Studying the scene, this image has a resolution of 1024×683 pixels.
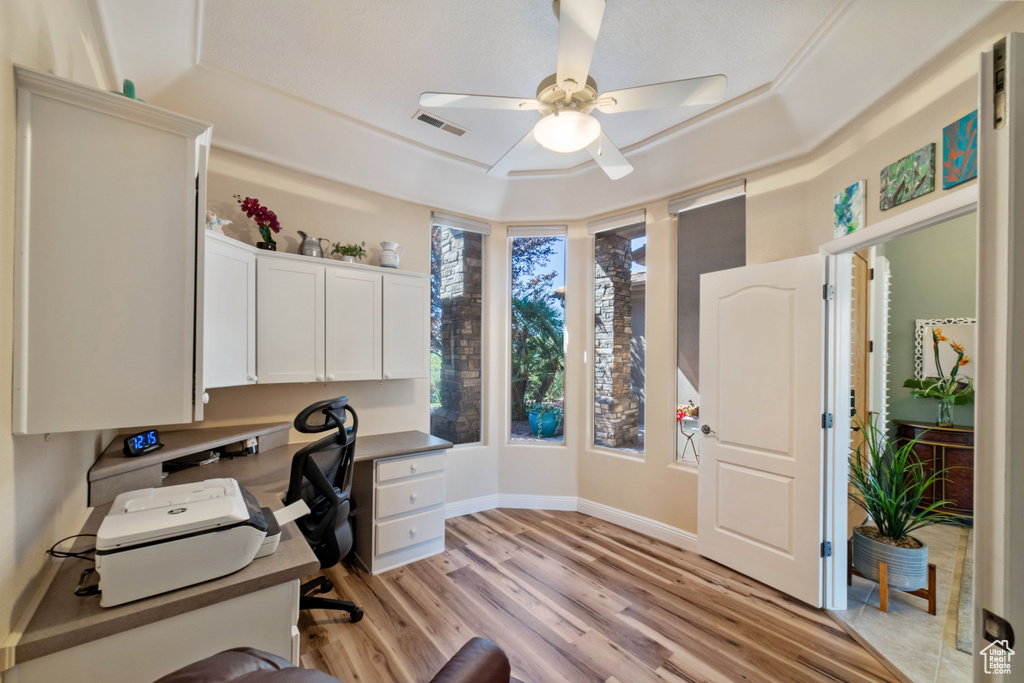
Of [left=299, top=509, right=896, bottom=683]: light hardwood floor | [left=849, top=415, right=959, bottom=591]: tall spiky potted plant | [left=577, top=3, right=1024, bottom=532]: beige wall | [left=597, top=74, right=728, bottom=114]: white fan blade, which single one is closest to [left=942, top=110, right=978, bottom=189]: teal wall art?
[left=577, top=3, right=1024, bottom=532]: beige wall

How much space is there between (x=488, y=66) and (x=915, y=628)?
3743 millimetres

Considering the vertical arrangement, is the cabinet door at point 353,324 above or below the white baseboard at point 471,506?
above

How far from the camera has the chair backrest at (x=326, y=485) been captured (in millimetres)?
1901

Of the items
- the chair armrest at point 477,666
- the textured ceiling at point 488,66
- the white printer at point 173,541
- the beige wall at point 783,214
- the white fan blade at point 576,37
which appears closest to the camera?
the chair armrest at point 477,666

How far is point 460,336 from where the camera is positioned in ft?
12.8

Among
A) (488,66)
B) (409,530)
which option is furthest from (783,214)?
(409,530)

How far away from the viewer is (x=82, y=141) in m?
1.09

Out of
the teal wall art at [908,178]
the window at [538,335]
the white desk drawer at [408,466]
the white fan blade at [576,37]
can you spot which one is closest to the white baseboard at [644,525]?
the window at [538,335]

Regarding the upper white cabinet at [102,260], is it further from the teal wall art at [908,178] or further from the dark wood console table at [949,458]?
the dark wood console table at [949,458]

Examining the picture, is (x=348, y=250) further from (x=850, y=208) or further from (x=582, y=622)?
(x=850, y=208)

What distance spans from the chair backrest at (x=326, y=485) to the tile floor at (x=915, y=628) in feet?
8.94

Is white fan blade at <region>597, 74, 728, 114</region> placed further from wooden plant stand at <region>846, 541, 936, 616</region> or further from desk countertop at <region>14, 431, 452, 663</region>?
wooden plant stand at <region>846, 541, 936, 616</region>

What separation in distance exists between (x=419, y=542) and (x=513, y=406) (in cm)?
153

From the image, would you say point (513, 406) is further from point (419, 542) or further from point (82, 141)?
point (82, 141)
